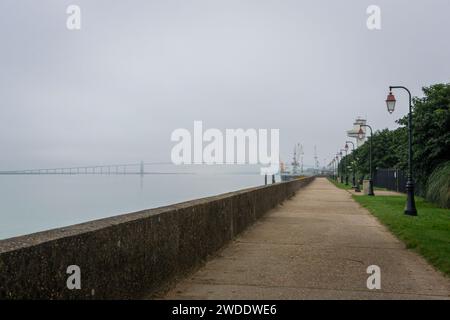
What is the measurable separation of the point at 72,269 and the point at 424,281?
204 inches

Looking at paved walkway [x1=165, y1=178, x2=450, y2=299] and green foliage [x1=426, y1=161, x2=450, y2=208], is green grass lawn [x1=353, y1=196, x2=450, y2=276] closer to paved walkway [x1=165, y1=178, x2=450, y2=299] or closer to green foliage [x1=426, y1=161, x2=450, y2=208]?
paved walkway [x1=165, y1=178, x2=450, y2=299]

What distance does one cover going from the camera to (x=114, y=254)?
201 inches

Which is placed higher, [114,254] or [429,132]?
[429,132]

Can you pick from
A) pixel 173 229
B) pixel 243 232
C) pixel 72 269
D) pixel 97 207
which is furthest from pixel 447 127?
pixel 97 207

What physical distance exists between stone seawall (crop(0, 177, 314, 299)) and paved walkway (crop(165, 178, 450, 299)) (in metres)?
0.38

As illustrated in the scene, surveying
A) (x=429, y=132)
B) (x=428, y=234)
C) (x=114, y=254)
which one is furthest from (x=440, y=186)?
(x=114, y=254)

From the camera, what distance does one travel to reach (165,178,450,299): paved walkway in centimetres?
637

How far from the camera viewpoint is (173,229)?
6.86m

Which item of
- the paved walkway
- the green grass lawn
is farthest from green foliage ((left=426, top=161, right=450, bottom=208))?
the paved walkway

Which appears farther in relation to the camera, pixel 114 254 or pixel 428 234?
pixel 428 234

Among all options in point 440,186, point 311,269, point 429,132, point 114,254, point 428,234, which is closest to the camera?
point 114,254

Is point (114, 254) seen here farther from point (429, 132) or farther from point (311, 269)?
point (429, 132)

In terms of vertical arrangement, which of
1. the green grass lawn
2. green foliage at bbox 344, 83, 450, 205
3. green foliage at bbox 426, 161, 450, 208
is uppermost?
green foliage at bbox 344, 83, 450, 205

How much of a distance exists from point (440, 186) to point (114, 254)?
2070 centimetres
